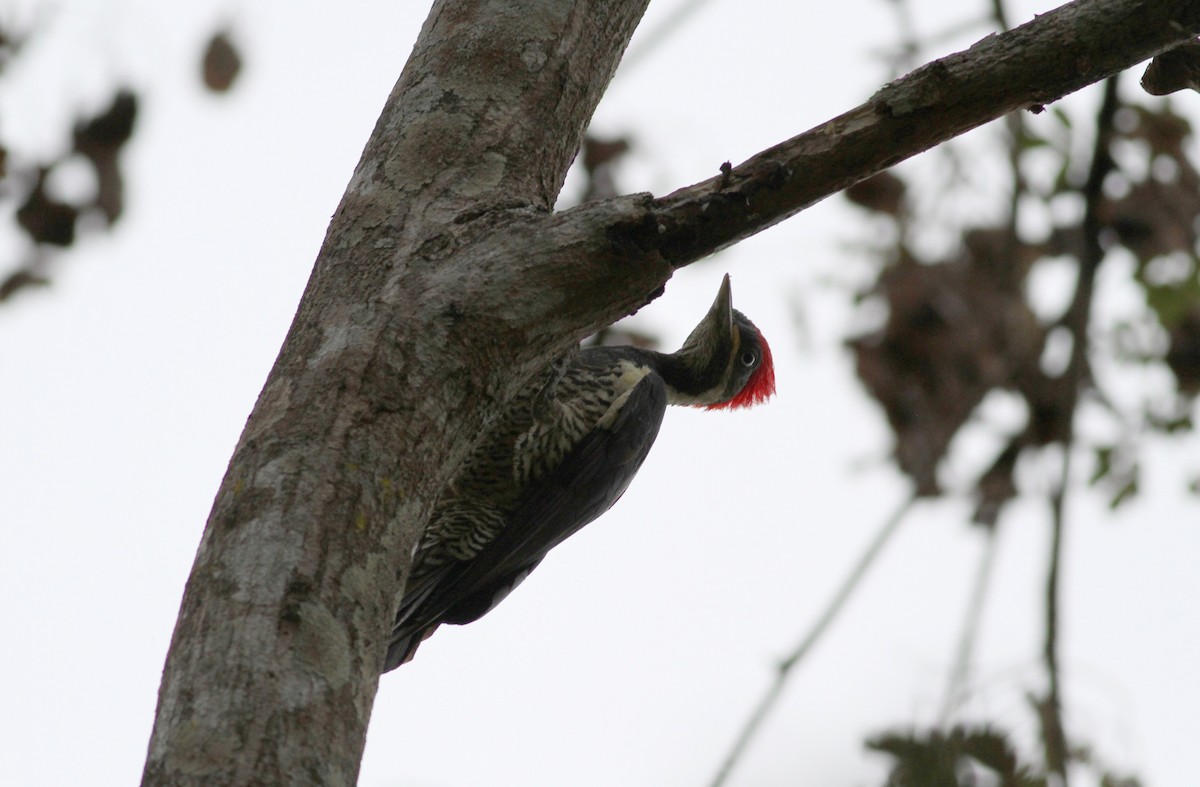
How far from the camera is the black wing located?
13.5 feet

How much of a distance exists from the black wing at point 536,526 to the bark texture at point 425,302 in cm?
155

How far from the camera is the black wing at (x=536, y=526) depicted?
4.11 meters

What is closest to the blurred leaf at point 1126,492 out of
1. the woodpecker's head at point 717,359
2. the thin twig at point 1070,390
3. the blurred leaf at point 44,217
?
the thin twig at point 1070,390

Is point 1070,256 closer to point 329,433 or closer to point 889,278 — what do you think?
Result: point 889,278

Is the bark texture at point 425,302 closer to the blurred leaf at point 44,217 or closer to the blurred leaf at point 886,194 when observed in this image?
the blurred leaf at point 886,194

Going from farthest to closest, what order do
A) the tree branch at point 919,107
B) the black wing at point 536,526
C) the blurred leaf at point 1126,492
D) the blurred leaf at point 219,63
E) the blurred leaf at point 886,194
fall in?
the blurred leaf at point 1126,492, the blurred leaf at point 219,63, the blurred leaf at point 886,194, the black wing at point 536,526, the tree branch at point 919,107

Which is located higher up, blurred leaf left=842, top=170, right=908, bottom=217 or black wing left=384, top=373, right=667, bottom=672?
blurred leaf left=842, top=170, right=908, bottom=217

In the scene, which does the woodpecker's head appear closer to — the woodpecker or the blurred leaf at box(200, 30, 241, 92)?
the woodpecker

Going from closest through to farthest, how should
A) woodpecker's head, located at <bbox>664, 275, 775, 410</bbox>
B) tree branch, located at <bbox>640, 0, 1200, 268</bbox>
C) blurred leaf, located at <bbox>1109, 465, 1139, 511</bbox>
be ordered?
1. tree branch, located at <bbox>640, 0, 1200, 268</bbox>
2. woodpecker's head, located at <bbox>664, 275, 775, 410</bbox>
3. blurred leaf, located at <bbox>1109, 465, 1139, 511</bbox>

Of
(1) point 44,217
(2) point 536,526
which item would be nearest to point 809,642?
(2) point 536,526

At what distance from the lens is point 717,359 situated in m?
5.33

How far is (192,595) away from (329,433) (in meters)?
0.34

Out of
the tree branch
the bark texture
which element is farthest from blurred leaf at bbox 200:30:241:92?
the tree branch

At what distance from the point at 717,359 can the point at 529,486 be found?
1.33 meters
